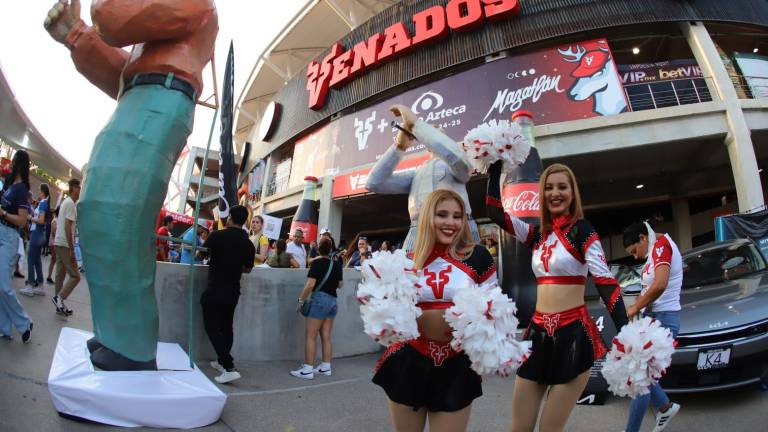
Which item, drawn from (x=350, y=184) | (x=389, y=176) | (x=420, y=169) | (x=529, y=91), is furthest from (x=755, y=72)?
(x=389, y=176)

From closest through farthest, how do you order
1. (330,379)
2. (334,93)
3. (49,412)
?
(49,412)
(330,379)
(334,93)

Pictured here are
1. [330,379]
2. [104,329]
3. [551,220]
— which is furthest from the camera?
[330,379]

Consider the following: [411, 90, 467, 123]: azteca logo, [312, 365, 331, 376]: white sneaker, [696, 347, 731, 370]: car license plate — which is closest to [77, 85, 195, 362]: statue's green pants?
[312, 365, 331, 376]: white sneaker

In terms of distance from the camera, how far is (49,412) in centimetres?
268

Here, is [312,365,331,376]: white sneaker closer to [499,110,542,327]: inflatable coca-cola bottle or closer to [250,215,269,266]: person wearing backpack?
[250,215,269,266]: person wearing backpack

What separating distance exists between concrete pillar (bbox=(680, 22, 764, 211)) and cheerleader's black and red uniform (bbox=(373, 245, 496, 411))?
13.8 metres

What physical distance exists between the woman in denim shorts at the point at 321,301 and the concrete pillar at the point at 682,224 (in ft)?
55.5

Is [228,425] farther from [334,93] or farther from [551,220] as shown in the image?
[334,93]

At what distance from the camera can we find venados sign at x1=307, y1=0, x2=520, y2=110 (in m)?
14.8

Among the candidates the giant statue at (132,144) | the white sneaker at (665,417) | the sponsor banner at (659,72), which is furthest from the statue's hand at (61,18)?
the sponsor banner at (659,72)

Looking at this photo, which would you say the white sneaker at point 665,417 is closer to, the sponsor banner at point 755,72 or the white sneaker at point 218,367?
the white sneaker at point 218,367

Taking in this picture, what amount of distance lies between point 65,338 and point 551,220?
361 centimetres

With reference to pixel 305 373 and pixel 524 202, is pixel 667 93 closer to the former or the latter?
pixel 524 202

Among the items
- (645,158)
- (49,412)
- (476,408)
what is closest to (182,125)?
(49,412)
